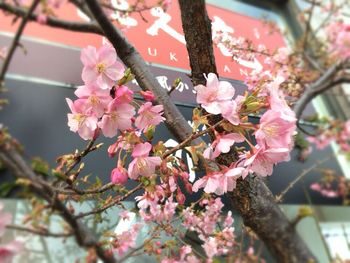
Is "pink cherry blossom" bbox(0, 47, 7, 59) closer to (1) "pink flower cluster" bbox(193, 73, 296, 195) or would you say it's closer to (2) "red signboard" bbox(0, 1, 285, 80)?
(2) "red signboard" bbox(0, 1, 285, 80)

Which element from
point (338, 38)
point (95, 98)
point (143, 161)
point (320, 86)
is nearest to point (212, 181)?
point (143, 161)

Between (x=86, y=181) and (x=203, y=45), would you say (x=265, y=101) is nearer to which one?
(x=203, y=45)

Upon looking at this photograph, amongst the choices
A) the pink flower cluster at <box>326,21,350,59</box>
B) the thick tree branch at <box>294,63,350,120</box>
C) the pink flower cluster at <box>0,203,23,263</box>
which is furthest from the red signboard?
the pink flower cluster at <box>326,21,350,59</box>

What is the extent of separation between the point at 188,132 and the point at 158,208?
0.81 feet

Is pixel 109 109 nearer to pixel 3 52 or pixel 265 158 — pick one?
pixel 265 158

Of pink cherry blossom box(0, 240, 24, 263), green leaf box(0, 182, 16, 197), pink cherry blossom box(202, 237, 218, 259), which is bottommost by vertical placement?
pink cherry blossom box(202, 237, 218, 259)

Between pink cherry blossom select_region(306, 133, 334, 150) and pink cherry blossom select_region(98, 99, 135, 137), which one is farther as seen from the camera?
pink cherry blossom select_region(306, 133, 334, 150)

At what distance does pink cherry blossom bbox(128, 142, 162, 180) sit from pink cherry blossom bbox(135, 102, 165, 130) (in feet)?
0.15

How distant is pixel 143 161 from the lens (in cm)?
59

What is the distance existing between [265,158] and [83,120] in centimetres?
34

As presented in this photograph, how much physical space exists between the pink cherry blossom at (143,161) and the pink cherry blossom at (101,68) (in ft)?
0.41

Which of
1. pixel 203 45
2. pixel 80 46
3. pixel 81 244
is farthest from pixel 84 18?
pixel 81 244

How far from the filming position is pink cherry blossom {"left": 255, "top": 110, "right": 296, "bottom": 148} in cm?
56

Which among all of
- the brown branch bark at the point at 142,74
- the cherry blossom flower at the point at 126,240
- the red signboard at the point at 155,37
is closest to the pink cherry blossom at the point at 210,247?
the cherry blossom flower at the point at 126,240
